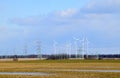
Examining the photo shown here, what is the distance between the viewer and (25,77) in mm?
50656

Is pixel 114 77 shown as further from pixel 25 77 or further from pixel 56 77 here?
pixel 25 77

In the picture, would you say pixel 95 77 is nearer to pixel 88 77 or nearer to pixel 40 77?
pixel 88 77

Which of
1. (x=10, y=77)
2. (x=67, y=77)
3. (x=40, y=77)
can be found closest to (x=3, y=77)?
(x=10, y=77)

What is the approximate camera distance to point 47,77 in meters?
50.8

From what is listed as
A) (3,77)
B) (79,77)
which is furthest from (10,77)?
(79,77)

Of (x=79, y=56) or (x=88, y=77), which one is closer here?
(x=88, y=77)

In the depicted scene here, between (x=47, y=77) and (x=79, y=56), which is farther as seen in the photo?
(x=79, y=56)

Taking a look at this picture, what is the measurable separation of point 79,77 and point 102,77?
317 cm

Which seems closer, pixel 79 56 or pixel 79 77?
pixel 79 77

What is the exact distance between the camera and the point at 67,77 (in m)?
50.9

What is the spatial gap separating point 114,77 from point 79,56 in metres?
144

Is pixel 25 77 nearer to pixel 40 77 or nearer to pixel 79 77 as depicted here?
pixel 40 77

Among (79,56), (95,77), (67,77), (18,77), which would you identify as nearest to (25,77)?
(18,77)

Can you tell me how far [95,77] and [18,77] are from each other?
990 centimetres
